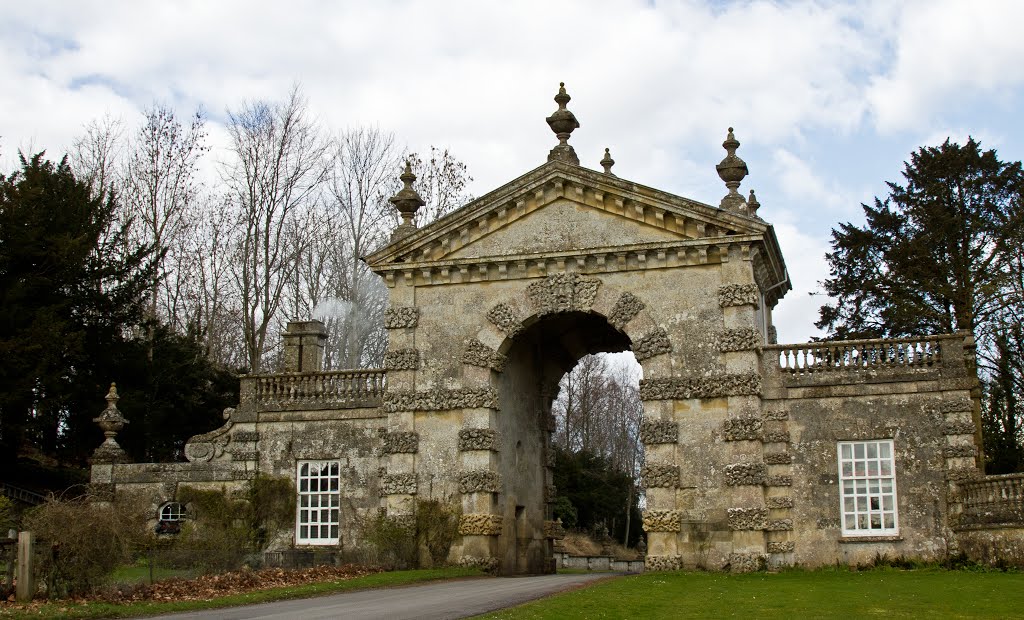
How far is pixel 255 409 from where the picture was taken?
2727 cm

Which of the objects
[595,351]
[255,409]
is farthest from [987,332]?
[255,409]

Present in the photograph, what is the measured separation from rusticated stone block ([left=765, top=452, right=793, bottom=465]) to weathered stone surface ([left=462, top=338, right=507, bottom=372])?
6494mm

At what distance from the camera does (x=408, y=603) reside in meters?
16.5

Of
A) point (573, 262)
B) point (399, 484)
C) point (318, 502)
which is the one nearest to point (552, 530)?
point (399, 484)

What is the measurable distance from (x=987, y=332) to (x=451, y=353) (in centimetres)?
1992

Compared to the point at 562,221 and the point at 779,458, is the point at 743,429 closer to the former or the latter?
the point at 779,458

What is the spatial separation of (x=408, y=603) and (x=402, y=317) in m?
10.8

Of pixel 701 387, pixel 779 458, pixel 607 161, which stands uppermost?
pixel 607 161

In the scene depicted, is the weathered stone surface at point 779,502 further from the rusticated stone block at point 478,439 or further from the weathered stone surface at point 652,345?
the rusticated stone block at point 478,439

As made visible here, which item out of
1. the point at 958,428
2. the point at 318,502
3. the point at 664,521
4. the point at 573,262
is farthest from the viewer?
the point at 318,502

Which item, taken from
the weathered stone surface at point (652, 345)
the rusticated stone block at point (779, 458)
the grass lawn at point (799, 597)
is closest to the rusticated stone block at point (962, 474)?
the grass lawn at point (799, 597)

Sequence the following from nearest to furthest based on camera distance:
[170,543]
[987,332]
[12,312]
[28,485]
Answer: [170,543] < [12,312] < [28,485] < [987,332]

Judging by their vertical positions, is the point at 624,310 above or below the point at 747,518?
above

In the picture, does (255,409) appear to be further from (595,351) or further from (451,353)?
(595,351)
